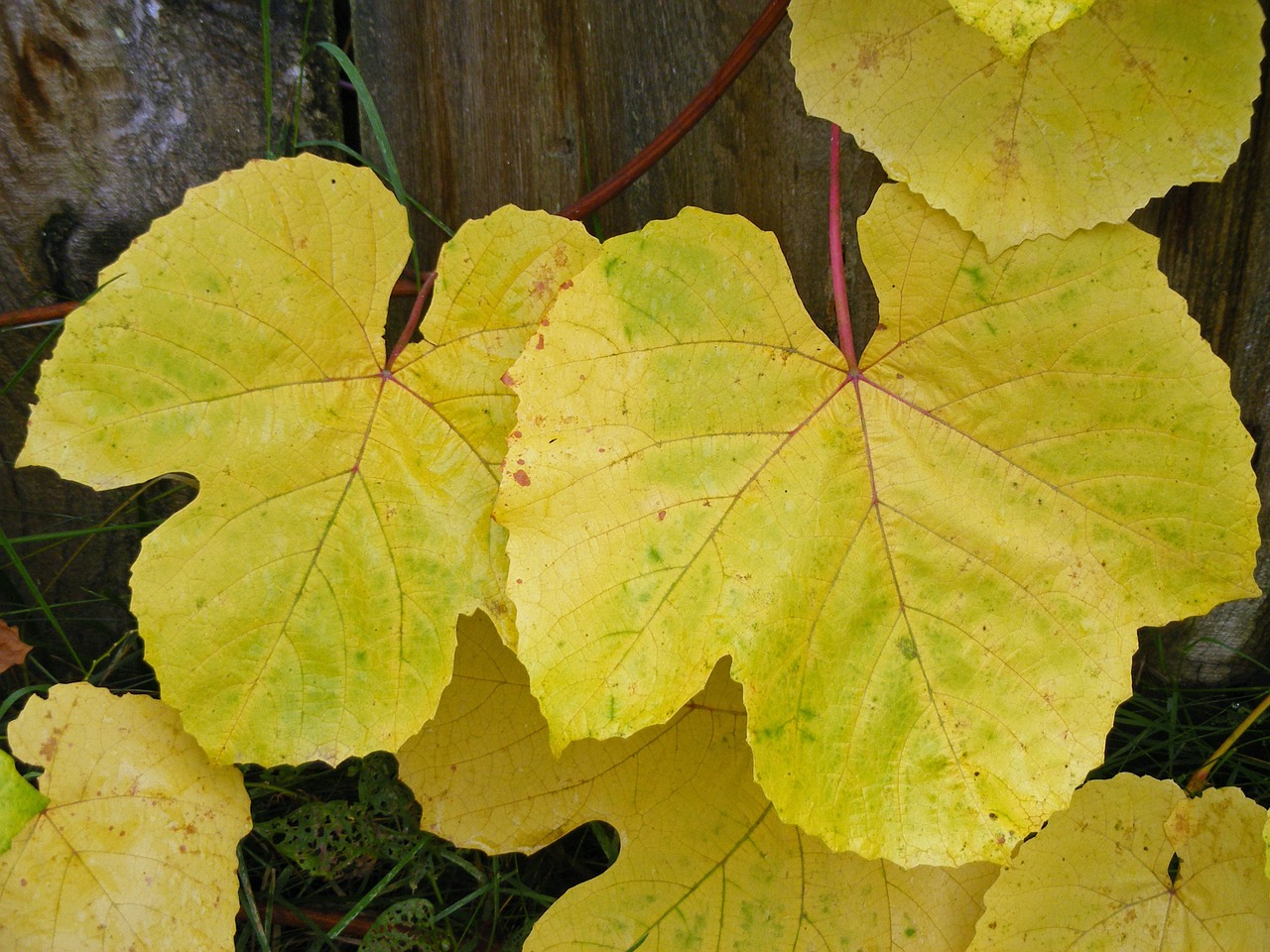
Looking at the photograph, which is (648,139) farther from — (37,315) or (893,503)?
(37,315)

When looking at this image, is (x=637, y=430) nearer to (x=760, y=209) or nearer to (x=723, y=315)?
(x=723, y=315)

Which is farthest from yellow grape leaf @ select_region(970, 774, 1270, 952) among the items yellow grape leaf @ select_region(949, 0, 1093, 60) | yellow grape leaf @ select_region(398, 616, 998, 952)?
yellow grape leaf @ select_region(949, 0, 1093, 60)

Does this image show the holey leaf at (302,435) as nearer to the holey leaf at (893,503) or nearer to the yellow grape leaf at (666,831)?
the holey leaf at (893,503)

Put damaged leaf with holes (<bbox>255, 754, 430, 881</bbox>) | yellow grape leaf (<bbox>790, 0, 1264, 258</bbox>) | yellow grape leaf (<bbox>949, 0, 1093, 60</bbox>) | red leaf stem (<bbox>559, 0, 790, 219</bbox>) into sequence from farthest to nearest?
damaged leaf with holes (<bbox>255, 754, 430, 881</bbox>)
red leaf stem (<bbox>559, 0, 790, 219</bbox>)
yellow grape leaf (<bbox>790, 0, 1264, 258</bbox>)
yellow grape leaf (<bbox>949, 0, 1093, 60</bbox>)

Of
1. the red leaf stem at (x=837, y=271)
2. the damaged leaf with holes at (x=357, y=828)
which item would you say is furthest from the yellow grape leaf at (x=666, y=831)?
the red leaf stem at (x=837, y=271)

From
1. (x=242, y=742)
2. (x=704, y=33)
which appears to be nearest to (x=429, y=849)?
(x=242, y=742)

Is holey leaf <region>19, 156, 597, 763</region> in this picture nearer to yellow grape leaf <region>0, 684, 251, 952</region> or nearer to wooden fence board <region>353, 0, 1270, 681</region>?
yellow grape leaf <region>0, 684, 251, 952</region>
